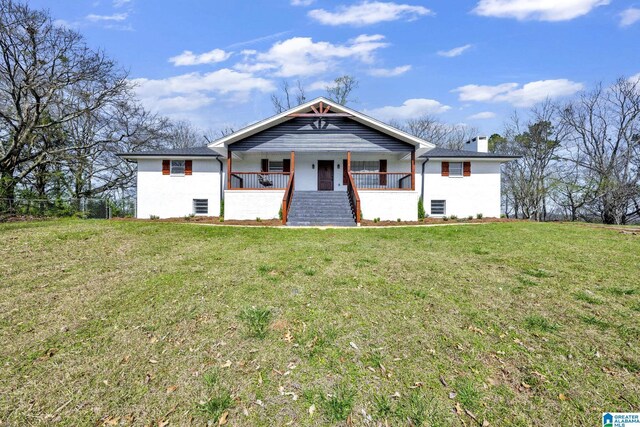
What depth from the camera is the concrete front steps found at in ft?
41.8

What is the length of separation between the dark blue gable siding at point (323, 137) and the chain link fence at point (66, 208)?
10477 millimetres

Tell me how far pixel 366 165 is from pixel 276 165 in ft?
17.2

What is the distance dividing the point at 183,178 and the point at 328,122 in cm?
867

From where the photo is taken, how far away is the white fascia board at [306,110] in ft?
46.5

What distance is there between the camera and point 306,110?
14750 millimetres

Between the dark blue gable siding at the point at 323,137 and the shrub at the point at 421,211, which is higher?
the dark blue gable siding at the point at 323,137

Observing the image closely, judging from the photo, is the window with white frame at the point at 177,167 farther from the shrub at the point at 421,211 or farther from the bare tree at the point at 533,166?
the bare tree at the point at 533,166

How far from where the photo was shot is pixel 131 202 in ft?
64.1

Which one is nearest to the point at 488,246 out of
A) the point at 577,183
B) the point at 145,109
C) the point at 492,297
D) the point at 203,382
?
the point at 492,297

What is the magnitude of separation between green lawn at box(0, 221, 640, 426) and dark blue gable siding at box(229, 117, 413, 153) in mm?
9441

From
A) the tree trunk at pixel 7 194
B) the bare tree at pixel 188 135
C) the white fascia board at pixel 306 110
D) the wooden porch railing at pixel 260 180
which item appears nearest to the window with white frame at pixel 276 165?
the wooden porch railing at pixel 260 180

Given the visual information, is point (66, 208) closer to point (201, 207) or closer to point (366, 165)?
point (201, 207)

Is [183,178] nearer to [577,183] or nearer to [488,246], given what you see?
[488,246]

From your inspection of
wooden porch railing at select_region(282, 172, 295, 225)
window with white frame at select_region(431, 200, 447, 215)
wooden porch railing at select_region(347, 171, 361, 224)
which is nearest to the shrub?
window with white frame at select_region(431, 200, 447, 215)
